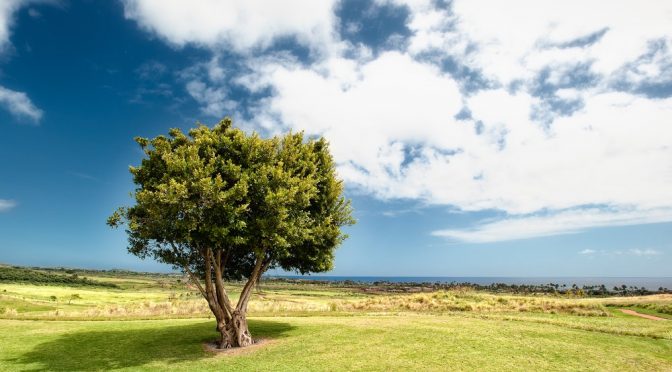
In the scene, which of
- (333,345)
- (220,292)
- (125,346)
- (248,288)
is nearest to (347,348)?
(333,345)

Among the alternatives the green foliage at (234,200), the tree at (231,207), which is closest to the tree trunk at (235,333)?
the tree at (231,207)

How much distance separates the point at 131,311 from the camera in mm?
39719

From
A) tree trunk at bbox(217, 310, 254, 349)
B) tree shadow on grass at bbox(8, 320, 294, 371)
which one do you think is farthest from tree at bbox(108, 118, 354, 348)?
tree shadow on grass at bbox(8, 320, 294, 371)

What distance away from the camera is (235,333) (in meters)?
24.3

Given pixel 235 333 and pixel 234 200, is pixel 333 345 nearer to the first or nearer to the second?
pixel 235 333

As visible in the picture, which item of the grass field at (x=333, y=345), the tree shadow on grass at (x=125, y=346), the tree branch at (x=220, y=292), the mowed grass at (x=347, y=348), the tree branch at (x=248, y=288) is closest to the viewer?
the mowed grass at (x=347, y=348)

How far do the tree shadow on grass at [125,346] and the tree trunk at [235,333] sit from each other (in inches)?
56.9

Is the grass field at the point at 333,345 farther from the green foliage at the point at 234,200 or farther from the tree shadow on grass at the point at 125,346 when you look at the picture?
the green foliage at the point at 234,200

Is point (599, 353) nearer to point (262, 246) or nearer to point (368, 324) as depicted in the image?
point (368, 324)

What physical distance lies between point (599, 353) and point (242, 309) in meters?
19.8

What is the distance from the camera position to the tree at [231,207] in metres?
21.5

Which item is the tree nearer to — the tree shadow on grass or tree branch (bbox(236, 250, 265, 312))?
tree branch (bbox(236, 250, 265, 312))

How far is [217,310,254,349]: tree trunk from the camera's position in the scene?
78.8 feet

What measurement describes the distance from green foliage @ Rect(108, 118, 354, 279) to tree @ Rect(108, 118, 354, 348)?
0.20ft
